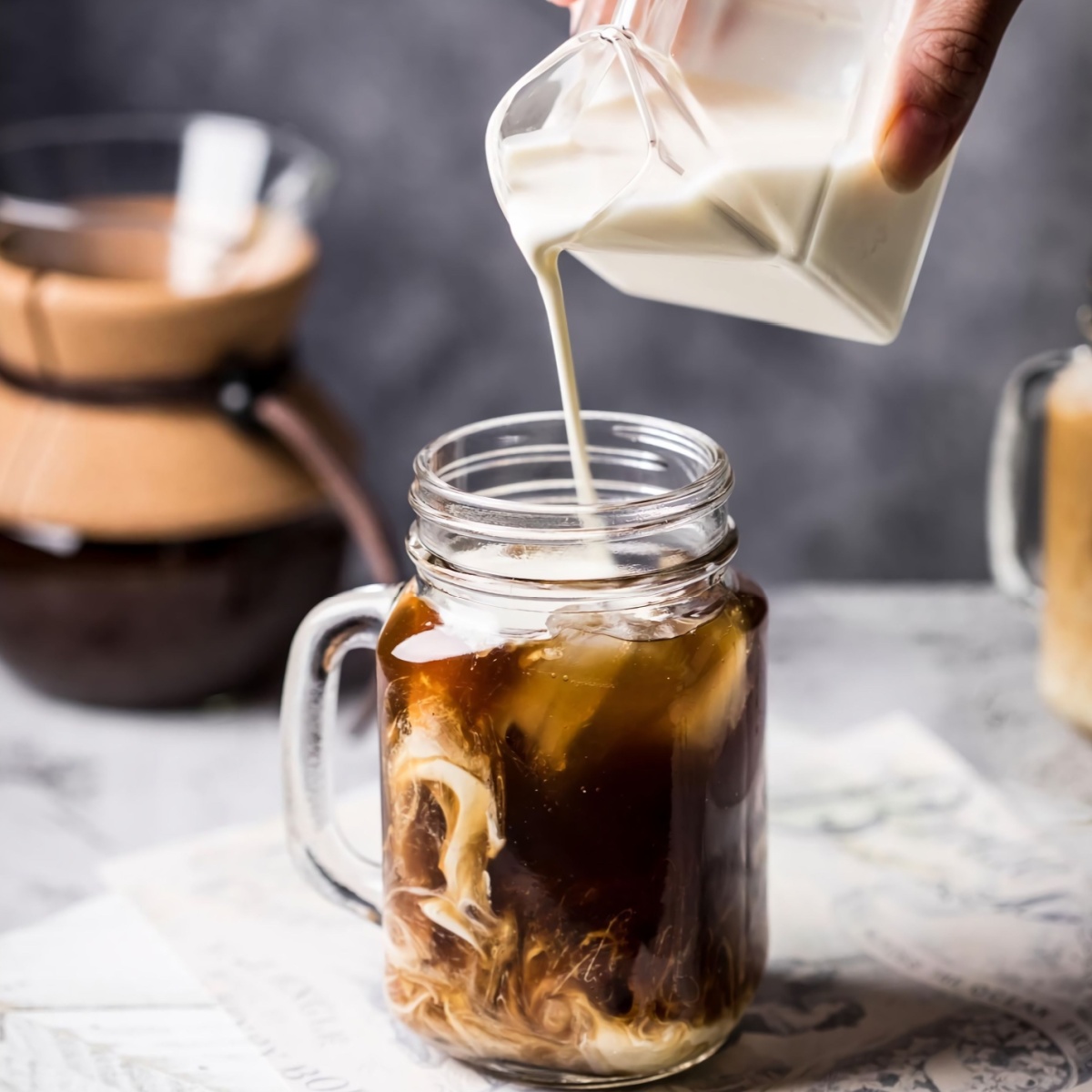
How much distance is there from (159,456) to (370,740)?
27 cm

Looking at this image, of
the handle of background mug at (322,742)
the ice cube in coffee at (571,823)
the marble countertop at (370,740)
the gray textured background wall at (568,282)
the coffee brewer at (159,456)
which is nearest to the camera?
the ice cube in coffee at (571,823)

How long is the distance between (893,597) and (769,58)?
2.56 ft

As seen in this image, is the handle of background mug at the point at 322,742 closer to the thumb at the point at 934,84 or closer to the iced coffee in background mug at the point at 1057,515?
the thumb at the point at 934,84

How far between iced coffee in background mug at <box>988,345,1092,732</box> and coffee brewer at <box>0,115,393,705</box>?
1.62ft

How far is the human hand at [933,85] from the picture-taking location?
0.74 m

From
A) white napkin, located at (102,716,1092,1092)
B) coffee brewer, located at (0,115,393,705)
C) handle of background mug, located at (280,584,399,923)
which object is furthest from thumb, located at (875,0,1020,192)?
coffee brewer, located at (0,115,393,705)

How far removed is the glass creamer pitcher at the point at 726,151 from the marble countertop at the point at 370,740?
0.47 meters

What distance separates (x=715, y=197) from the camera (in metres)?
0.72

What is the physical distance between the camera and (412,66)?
1.58 metres

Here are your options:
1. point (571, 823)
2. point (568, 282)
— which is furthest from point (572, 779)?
point (568, 282)

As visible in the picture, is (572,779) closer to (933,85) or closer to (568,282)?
(933,85)

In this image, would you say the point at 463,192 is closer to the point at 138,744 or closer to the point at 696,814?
the point at 138,744

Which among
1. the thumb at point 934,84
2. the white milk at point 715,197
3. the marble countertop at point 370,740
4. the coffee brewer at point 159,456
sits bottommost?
the marble countertop at point 370,740

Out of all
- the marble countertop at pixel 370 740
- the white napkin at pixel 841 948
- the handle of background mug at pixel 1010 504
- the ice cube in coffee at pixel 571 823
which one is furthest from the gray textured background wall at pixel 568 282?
the ice cube in coffee at pixel 571 823
